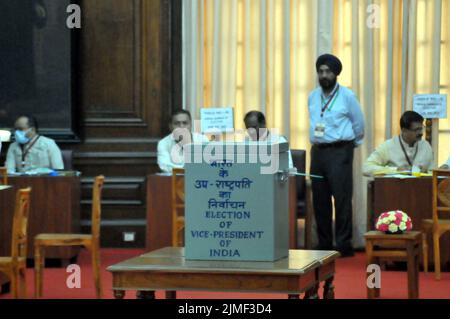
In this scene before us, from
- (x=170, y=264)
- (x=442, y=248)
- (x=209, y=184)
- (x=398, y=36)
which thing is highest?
(x=398, y=36)

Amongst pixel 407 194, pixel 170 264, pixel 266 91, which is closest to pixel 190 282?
pixel 170 264

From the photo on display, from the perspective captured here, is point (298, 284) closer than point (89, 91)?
Yes

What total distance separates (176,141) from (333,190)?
5.15ft

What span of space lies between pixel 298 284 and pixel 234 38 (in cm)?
686

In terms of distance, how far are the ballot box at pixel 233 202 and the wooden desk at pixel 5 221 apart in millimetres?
3579

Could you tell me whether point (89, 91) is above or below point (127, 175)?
above

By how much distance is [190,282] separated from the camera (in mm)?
4449

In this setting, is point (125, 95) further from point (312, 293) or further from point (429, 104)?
point (312, 293)

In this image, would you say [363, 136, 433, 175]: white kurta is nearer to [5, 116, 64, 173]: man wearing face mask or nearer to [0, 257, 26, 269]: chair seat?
[5, 116, 64, 173]: man wearing face mask

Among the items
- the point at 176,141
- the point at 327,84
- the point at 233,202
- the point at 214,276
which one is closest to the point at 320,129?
the point at 327,84

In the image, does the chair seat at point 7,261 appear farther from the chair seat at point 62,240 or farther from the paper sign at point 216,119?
the paper sign at point 216,119
